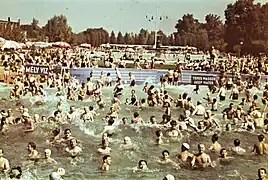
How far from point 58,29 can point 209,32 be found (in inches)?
25.5

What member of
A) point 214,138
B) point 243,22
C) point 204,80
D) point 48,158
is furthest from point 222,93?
point 48,158

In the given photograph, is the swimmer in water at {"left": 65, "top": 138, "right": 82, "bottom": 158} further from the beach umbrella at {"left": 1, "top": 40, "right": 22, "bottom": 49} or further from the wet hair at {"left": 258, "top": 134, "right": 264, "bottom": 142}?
the wet hair at {"left": 258, "top": 134, "right": 264, "bottom": 142}

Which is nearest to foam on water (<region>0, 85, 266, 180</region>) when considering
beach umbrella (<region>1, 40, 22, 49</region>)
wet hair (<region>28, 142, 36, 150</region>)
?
wet hair (<region>28, 142, 36, 150</region>)

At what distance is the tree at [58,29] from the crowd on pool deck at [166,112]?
8cm

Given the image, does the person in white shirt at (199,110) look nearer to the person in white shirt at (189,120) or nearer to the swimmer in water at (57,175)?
the person in white shirt at (189,120)

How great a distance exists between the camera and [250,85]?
2186 millimetres

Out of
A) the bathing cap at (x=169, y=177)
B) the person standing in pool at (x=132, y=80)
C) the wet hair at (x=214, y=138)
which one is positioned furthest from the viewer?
the person standing in pool at (x=132, y=80)

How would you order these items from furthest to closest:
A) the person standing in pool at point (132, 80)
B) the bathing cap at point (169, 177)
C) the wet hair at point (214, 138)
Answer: the person standing in pool at point (132, 80), the wet hair at point (214, 138), the bathing cap at point (169, 177)

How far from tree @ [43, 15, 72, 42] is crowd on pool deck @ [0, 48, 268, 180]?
0.08 metres

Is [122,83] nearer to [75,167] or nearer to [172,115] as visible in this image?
[172,115]

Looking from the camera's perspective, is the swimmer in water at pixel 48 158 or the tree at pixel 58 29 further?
the tree at pixel 58 29

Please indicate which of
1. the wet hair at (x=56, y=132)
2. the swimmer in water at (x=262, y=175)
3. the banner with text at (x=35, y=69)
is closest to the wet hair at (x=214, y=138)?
the swimmer in water at (x=262, y=175)

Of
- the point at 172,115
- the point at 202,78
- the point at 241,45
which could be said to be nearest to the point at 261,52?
the point at 241,45

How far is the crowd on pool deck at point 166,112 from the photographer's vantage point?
2.04m
